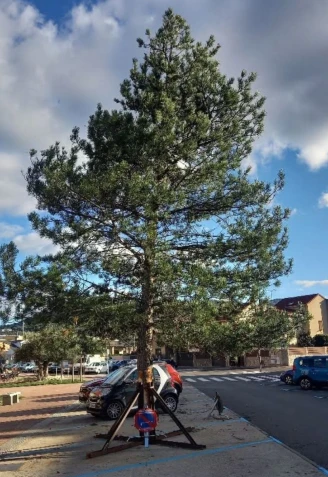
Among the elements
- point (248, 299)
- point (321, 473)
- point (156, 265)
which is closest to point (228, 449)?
point (321, 473)

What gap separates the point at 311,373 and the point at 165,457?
57.4 ft

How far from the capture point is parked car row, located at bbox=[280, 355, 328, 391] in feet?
79.2

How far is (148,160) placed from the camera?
10.5 meters

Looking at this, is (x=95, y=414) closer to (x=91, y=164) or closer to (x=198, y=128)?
(x=91, y=164)

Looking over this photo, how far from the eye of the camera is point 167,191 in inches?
388

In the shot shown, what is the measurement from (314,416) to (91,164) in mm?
9940

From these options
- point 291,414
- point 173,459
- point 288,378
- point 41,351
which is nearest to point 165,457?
point 173,459

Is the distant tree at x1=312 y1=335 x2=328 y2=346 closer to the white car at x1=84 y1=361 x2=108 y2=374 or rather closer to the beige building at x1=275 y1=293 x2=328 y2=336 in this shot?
the beige building at x1=275 y1=293 x2=328 y2=336

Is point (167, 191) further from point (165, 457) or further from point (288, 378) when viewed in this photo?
point (288, 378)

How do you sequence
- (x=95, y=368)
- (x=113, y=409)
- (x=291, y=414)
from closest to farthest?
1. (x=113, y=409)
2. (x=291, y=414)
3. (x=95, y=368)

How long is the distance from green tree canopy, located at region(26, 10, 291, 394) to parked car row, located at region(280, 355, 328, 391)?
15.2 metres

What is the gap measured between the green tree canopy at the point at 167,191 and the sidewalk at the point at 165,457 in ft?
7.05

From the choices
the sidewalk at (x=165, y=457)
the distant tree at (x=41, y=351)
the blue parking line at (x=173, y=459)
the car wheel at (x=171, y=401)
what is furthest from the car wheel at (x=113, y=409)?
the distant tree at (x=41, y=351)

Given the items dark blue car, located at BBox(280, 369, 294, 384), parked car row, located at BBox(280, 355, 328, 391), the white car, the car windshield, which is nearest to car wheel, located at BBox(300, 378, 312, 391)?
parked car row, located at BBox(280, 355, 328, 391)
